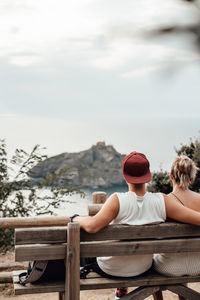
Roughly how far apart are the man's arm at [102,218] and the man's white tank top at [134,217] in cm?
4

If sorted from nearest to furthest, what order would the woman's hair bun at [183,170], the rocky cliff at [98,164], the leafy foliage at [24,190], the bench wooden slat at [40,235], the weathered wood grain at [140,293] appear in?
the bench wooden slat at [40,235]
the weathered wood grain at [140,293]
the woman's hair bun at [183,170]
the leafy foliage at [24,190]
the rocky cliff at [98,164]

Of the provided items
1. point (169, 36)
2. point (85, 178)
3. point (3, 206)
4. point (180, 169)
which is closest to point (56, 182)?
point (3, 206)

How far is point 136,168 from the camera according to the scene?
3.06 metres

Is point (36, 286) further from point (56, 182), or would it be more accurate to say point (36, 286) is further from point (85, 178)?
point (85, 178)

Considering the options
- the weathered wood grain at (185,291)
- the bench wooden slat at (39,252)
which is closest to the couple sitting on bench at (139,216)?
the weathered wood grain at (185,291)

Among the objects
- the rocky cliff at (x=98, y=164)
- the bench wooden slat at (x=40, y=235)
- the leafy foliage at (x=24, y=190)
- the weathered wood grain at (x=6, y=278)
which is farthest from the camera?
the rocky cliff at (x=98, y=164)

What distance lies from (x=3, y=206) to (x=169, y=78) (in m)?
3.71

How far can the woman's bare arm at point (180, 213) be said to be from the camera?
2.99 metres

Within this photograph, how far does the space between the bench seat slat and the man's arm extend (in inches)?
16.8

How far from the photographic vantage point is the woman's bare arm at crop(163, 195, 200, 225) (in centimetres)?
299

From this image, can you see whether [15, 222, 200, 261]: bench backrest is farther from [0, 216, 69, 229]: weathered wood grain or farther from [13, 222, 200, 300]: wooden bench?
[0, 216, 69, 229]: weathered wood grain

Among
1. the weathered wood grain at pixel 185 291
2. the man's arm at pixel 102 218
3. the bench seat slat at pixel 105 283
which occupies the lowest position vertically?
the weathered wood grain at pixel 185 291

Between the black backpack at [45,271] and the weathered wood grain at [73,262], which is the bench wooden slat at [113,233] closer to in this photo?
the weathered wood grain at [73,262]

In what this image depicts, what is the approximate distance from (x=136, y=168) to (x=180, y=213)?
1.39ft
